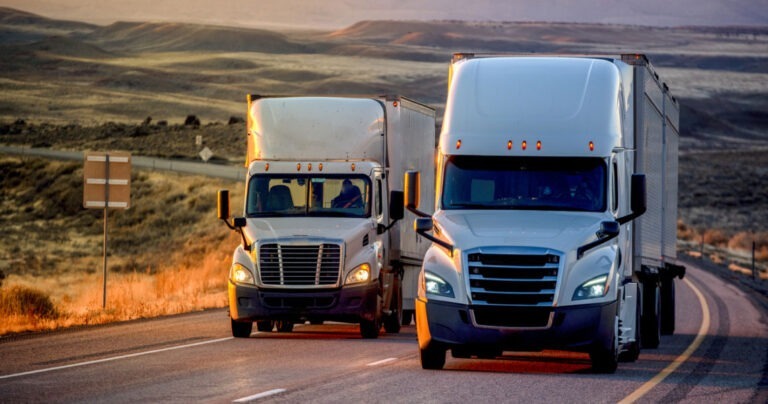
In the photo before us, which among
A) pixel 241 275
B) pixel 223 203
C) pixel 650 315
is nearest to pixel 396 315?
pixel 241 275

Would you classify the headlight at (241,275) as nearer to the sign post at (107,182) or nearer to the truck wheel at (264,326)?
the truck wheel at (264,326)

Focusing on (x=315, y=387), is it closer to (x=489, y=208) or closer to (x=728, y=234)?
(x=489, y=208)

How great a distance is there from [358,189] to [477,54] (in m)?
4.33

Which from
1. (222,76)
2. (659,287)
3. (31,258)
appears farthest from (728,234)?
(222,76)

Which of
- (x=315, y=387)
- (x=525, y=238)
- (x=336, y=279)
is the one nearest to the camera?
(x=315, y=387)

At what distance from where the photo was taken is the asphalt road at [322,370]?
1410 centimetres

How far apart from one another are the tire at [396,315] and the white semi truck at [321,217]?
0.02 metres

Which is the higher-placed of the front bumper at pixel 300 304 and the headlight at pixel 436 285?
the headlight at pixel 436 285

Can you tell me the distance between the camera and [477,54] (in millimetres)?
17797

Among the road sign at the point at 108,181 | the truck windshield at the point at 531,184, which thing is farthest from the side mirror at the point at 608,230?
the road sign at the point at 108,181

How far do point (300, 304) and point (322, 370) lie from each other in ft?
14.1

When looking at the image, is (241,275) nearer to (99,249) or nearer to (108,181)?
(108,181)

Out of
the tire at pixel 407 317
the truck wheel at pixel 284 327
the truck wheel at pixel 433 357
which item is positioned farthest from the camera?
the tire at pixel 407 317

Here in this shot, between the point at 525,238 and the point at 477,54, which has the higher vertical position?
the point at 477,54
